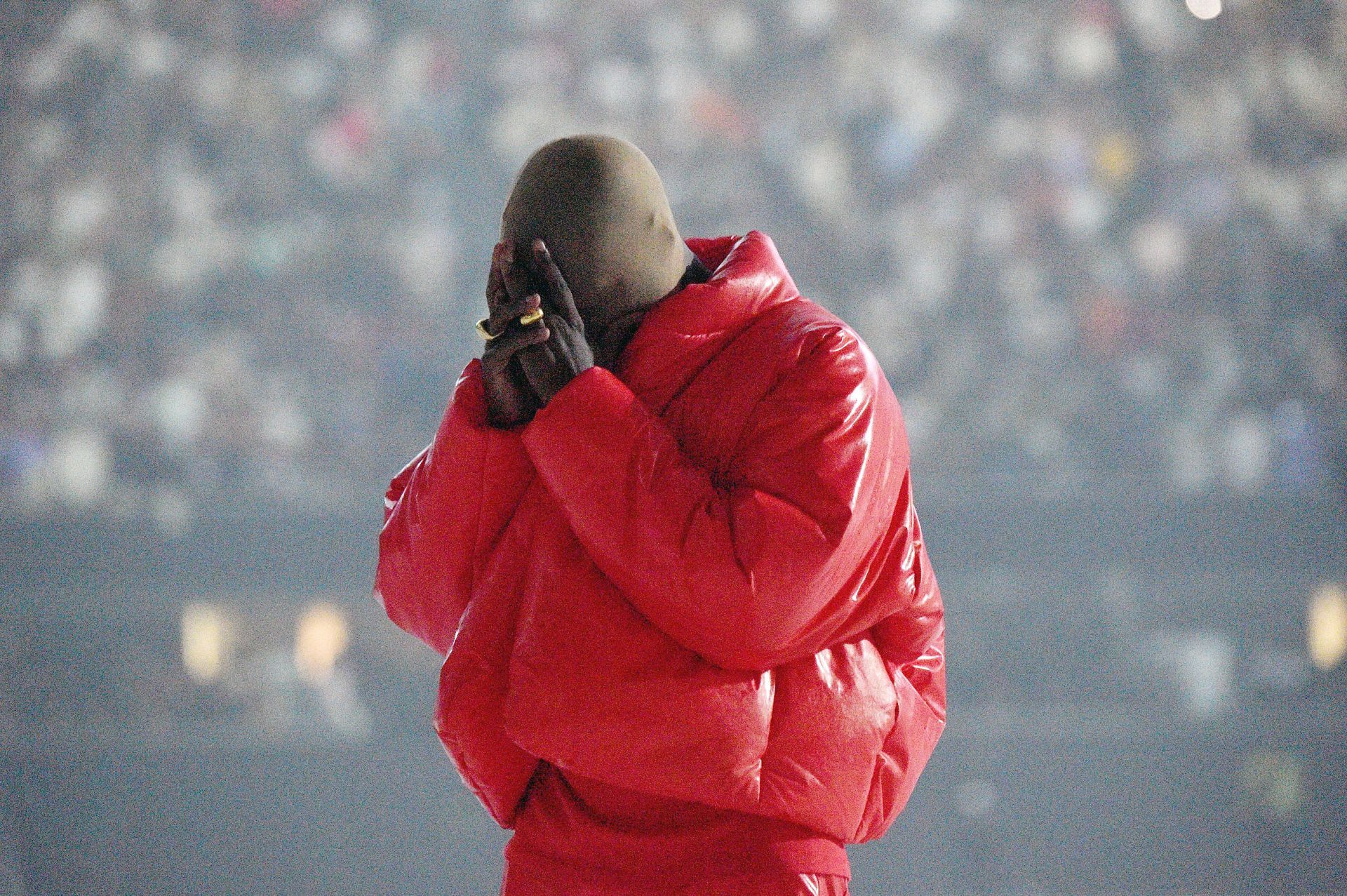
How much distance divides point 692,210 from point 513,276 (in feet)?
6.40

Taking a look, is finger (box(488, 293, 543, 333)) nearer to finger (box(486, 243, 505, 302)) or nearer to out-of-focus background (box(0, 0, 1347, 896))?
finger (box(486, 243, 505, 302))

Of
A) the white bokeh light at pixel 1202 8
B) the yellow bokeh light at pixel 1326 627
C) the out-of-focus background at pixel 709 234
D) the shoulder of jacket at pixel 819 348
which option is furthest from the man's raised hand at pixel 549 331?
the white bokeh light at pixel 1202 8

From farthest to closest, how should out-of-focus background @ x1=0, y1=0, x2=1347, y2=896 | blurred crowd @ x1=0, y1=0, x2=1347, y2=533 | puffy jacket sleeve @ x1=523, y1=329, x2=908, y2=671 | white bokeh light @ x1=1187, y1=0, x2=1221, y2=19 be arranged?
white bokeh light @ x1=1187, y1=0, x2=1221, y2=19
blurred crowd @ x1=0, y1=0, x2=1347, y2=533
out-of-focus background @ x1=0, y1=0, x2=1347, y2=896
puffy jacket sleeve @ x1=523, y1=329, x2=908, y2=671

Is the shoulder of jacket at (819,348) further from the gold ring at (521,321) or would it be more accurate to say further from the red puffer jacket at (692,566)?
the gold ring at (521,321)

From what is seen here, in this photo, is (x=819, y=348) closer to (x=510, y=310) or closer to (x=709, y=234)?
(x=510, y=310)

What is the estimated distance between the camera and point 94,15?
255cm

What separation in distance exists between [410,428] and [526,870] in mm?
1854

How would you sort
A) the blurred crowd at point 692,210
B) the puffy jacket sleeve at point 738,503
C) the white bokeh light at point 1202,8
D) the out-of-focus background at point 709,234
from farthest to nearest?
1. the white bokeh light at point 1202,8
2. the blurred crowd at point 692,210
3. the out-of-focus background at point 709,234
4. the puffy jacket sleeve at point 738,503

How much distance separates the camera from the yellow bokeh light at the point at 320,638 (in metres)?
2.23

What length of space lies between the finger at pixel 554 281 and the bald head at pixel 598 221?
2cm

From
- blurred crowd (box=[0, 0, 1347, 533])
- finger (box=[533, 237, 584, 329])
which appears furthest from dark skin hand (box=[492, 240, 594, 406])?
blurred crowd (box=[0, 0, 1347, 533])

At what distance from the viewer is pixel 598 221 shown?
0.66 m

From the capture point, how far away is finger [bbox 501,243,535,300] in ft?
2.10

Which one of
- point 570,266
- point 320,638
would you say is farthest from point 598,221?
point 320,638
